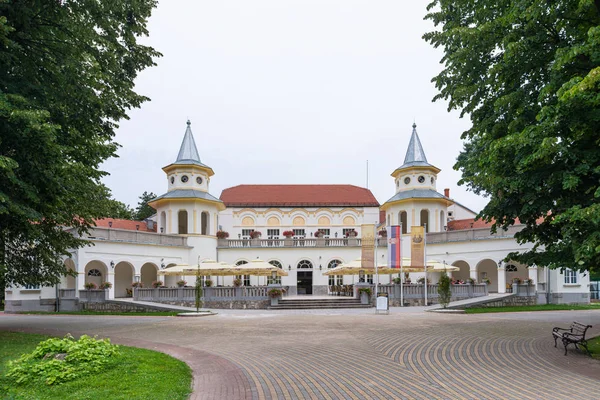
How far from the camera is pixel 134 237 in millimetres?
36688

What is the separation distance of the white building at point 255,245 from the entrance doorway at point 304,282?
9 centimetres

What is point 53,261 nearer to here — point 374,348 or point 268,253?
point 374,348

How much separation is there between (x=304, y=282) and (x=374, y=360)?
32324mm

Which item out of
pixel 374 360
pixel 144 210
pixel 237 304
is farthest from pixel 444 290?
pixel 144 210

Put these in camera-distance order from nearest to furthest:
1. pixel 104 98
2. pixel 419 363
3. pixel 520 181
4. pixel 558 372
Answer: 1. pixel 558 372
2. pixel 419 363
3. pixel 520 181
4. pixel 104 98

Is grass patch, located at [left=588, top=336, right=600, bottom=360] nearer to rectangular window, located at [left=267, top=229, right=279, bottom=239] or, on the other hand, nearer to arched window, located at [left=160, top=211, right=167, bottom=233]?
arched window, located at [left=160, top=211, right=167, bottom=233]

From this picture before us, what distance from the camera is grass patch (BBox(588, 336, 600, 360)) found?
12077mm

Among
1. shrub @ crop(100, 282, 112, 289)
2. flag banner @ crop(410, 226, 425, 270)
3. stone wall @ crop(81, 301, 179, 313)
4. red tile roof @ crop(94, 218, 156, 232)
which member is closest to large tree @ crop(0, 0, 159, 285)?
stone wall @ crop(81, 301, 179, 313)

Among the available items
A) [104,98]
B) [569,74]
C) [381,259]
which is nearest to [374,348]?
[569,74]

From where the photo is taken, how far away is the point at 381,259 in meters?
42.8

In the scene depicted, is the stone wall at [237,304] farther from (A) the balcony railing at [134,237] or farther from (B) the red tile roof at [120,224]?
(B) the red tile roof at [120,224]

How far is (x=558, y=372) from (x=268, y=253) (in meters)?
33.9

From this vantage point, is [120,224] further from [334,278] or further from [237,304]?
[334,278]

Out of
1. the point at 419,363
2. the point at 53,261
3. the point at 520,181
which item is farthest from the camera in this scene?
the point at 53,261
